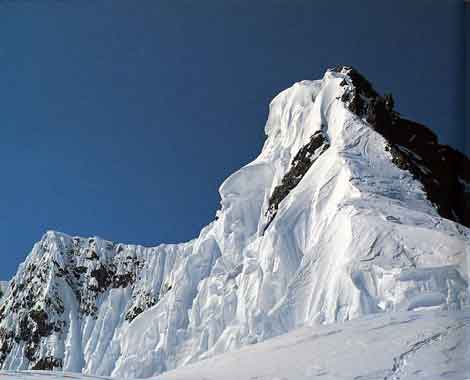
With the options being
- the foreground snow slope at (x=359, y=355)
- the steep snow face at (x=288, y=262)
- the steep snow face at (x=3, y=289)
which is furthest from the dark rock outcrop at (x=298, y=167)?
the steep snow face at (x=3, y=289)

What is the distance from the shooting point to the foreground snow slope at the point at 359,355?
305cm

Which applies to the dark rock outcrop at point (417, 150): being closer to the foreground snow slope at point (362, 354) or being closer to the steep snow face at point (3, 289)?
the foreground snow slope at point (362, 354)

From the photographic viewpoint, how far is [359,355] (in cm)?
323

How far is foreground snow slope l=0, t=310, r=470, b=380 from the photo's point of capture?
3053 mm

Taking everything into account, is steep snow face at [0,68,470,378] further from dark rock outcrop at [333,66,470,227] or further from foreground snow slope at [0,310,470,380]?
foreground snow slope at [0,310,470,380]

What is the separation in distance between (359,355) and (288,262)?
6.61 metres

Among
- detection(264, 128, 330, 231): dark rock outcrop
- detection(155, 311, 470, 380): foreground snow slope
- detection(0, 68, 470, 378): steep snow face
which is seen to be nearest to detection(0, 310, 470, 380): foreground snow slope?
detection(155, 311, 470, 380): foreground snow slope

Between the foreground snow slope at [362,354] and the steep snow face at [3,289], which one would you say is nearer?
the foreground snow slope at [362,354]

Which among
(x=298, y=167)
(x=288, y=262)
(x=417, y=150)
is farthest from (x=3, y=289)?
(x=417, y=150)

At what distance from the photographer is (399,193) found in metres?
8.41

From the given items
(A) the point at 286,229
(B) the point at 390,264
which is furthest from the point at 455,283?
(A) the point at 286,229

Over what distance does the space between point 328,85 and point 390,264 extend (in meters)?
7.08

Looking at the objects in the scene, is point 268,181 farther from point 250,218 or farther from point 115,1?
point 115,1

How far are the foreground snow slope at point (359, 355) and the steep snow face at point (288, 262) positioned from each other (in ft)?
3.54
